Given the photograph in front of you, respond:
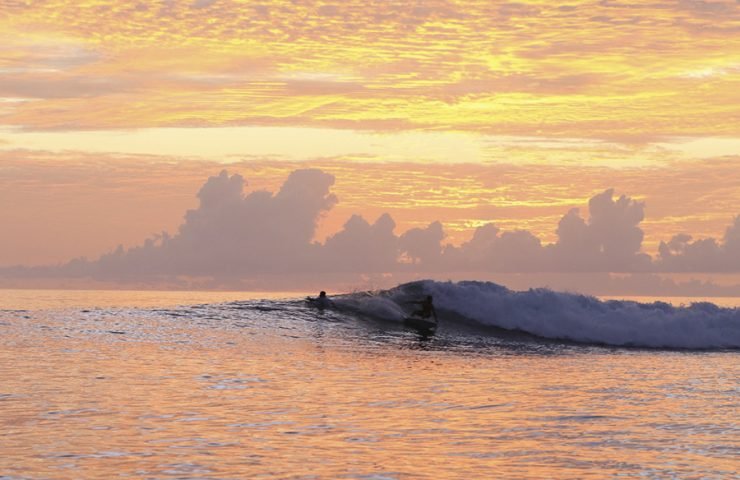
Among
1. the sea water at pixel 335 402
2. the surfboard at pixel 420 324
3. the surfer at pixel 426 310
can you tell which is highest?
the surfer at pixel 426 310

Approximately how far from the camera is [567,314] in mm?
50562

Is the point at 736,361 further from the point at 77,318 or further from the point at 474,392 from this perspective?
→ the point at 77,318

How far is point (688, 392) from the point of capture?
25.4 m

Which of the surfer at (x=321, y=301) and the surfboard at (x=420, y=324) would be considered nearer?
the surfboard at (x=420, y=324)

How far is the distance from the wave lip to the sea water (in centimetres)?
366

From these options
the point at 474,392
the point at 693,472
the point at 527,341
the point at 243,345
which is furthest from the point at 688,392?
the point at 527,341

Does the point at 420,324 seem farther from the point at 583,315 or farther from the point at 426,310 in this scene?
the point at 583,315

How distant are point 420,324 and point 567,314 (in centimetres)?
987

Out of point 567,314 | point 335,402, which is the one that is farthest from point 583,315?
point 335,402

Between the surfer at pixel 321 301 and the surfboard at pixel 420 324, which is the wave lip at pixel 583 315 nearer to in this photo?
the surfboard at pixel 420 324

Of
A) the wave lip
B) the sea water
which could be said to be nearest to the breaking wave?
the wave lip

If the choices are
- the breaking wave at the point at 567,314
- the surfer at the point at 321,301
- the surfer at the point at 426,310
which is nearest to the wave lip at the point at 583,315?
the breaking wave at the point at 567,314

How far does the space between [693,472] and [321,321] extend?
29914mm

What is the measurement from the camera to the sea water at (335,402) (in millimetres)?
15062
